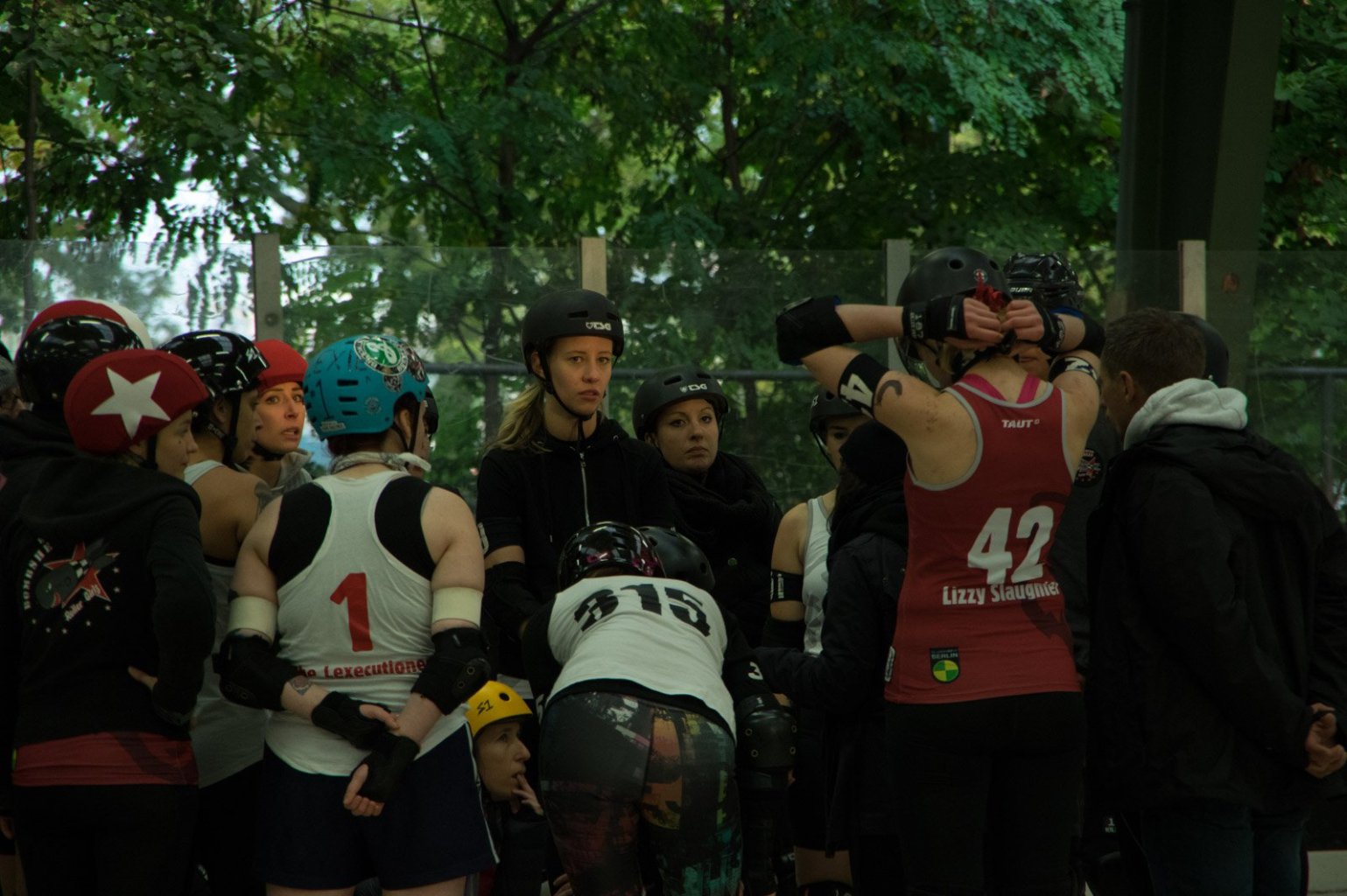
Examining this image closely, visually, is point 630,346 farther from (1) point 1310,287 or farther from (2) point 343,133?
(2) point 343,133

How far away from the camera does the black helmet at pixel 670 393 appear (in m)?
5.50

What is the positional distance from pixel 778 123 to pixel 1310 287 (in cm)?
596

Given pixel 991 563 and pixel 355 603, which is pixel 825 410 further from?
pixel 355 603

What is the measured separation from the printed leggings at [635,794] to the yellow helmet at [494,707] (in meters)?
1.11

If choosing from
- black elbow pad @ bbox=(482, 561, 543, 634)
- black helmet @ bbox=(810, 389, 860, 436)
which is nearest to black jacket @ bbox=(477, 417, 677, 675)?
black elbow pad @ bbox=(482, 561, 543, 634)

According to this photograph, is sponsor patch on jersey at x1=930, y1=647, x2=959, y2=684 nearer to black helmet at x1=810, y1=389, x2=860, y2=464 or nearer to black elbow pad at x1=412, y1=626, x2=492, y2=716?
black elbow pad at x1=412, y1=626, x2=492, y2=716

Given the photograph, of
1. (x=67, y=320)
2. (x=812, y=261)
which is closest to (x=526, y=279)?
(x=812, y=261)

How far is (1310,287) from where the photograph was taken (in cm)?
713

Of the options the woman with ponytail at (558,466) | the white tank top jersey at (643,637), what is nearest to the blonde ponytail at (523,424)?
the woman with ponytail at (558,466)

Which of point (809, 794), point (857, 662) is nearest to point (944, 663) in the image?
point (857, 662)

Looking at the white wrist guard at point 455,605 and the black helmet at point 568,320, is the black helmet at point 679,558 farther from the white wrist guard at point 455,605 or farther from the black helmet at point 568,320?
the black helmet at point 568,320

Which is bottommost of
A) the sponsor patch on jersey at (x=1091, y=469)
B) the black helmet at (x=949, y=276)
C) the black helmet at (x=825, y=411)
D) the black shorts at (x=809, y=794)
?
the black shorts at (x=809, y=794)

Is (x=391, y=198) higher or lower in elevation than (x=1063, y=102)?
lower

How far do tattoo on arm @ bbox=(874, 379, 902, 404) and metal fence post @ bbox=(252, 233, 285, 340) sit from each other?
3828mm
